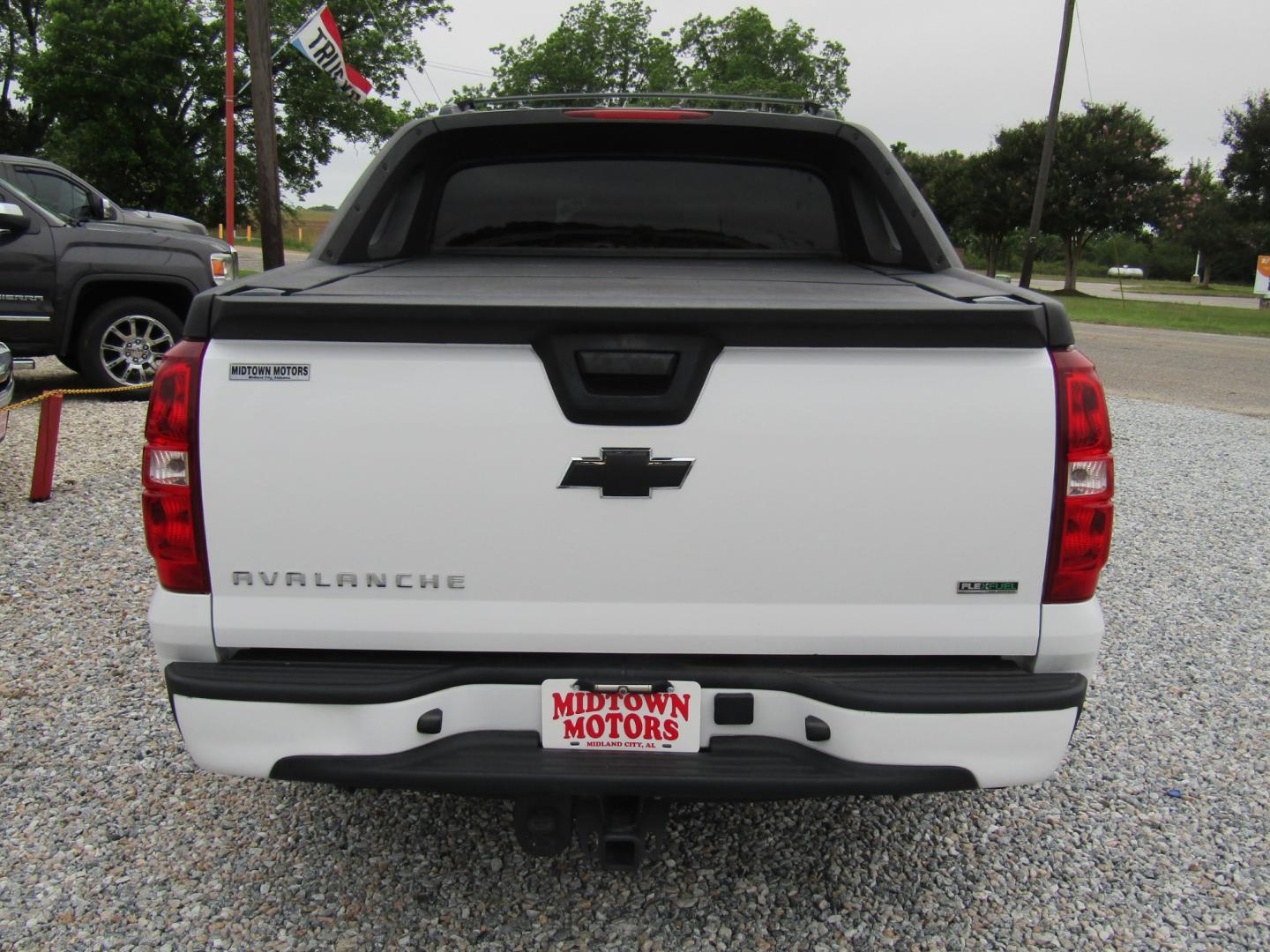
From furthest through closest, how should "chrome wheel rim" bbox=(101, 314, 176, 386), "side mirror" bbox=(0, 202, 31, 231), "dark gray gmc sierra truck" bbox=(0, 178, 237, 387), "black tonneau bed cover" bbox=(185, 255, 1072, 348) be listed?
"chrome wheel rim" bbox=(101, 314, 176, 386)
"dark gray gmc sierra truck" bbox=(0, 178, 237, 387)
"side mirror" bbox=(0, 202, 31, 231)
"black tonneau bed cover" bbox=(185, 255, 1072, 348)

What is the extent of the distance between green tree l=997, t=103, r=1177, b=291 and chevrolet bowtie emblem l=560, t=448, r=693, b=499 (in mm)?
39422

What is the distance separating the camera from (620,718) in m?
2.03

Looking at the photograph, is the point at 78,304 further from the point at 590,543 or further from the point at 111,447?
the point at 590,543

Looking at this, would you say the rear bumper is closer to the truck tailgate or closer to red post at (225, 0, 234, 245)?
the truck tailgate

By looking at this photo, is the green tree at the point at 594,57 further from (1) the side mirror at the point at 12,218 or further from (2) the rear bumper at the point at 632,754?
(2) the rear bumper at the point at 632,754

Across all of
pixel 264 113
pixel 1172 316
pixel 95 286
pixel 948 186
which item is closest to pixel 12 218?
pixel 95 286

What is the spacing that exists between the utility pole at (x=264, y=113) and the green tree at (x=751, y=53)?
46.9 metres

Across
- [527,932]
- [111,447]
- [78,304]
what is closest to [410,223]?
[527,932]

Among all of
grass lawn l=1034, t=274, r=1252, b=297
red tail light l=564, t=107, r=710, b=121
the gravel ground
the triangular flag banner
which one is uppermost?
the triangular flag banner

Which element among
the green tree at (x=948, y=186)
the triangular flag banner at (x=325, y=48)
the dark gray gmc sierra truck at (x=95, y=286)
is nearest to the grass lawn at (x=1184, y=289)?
the green tree at (x=948, y=186)

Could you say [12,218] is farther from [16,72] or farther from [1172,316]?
[16,72]

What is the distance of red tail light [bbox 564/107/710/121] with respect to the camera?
3.25m

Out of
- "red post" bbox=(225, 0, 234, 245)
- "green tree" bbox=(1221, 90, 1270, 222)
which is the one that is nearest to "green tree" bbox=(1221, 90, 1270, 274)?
"green tree" bbox=(1221, 90, 1270, 222)

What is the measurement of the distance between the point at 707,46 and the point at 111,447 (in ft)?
195
